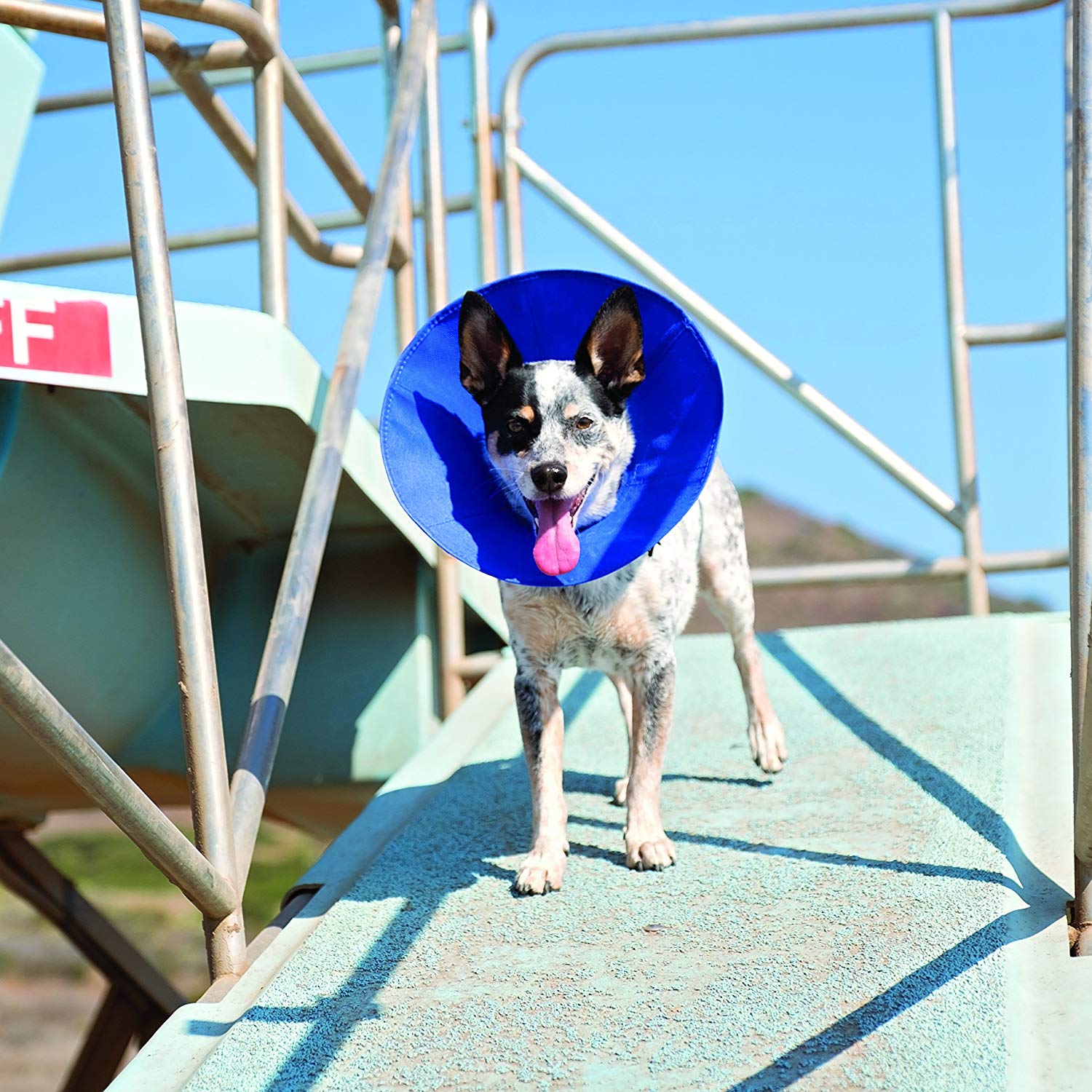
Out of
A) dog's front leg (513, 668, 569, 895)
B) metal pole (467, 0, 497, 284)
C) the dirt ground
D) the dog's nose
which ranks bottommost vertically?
the dirt ground

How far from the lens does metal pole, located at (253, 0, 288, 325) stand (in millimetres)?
3229

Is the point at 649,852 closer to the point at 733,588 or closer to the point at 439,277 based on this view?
the point at 733,588

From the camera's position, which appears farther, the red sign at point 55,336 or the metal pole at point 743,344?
the metal pole at point 743,344

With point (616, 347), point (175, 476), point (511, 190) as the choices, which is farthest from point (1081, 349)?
point (511, 190)

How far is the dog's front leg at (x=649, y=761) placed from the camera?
254cm

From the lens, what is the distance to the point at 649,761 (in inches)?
105

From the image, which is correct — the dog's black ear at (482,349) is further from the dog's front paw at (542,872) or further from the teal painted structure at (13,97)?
the teal painted structure at (13,97)

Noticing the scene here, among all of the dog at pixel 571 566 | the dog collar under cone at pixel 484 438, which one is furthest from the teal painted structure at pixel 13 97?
the dog at pixel 571 566

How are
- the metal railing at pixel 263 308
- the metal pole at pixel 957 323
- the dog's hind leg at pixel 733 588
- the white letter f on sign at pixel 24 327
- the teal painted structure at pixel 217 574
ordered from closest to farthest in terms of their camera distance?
the metal railing at pixel 263 308
the white letter f on sign at pixel 24 327
the teal painted structure at pixel 217 574
the dog's hind leg at pixel 733 588
the metal pole at pixel 957 323

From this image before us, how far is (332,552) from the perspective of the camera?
152 inches

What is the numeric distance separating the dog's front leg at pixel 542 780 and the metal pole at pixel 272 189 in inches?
43.9

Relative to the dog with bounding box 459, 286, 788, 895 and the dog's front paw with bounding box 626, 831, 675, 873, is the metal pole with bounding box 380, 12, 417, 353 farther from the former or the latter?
the dog's front paw with bounding box 626, 831, 675, 873

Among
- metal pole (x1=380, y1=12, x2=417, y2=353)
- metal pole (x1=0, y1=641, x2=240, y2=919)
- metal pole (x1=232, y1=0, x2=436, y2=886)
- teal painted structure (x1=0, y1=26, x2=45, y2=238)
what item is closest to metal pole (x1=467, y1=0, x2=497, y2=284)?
metal pole (x1=380, y1=12, x2=417, y2=353)

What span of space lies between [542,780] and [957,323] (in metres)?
2.37
